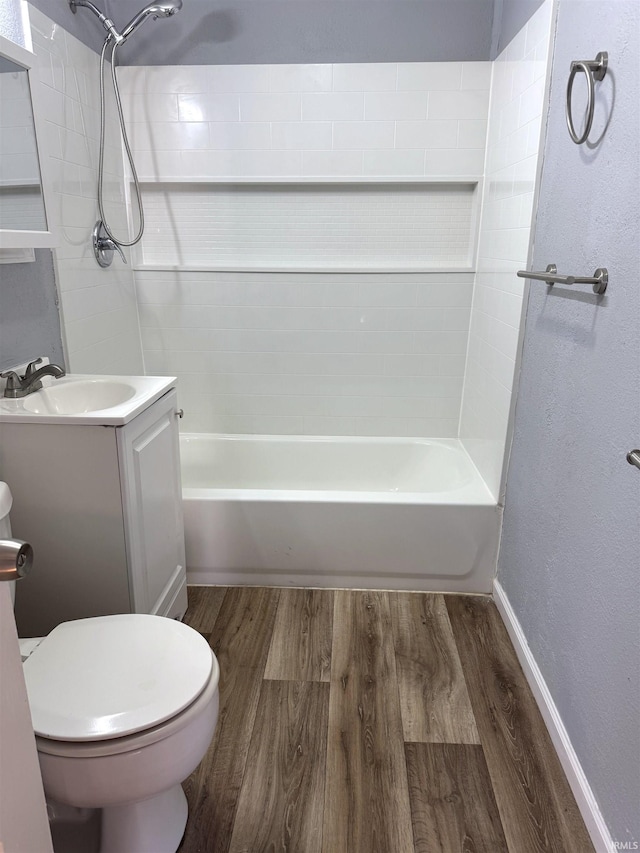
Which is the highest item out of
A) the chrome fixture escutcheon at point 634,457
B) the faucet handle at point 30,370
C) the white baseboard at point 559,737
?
the faucet handle at point 30,370

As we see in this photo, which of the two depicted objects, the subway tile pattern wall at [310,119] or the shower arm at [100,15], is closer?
the shower arm at [100,15]

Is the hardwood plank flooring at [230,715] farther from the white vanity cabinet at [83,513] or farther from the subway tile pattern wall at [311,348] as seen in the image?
the subway tile pattern wall at [311,348]

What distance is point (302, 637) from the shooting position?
1989 mm

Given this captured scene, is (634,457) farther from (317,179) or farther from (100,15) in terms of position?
(100,15)

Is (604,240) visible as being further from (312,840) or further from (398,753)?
(312,840)

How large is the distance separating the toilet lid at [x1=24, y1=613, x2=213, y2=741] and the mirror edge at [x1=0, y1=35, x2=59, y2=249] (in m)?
1.00

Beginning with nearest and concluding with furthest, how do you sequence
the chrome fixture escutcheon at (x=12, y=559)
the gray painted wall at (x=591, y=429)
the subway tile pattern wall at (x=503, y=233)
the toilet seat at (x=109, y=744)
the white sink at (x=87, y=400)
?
the chrome fixture escutcheon at (x=12, y=559) → the toilet seat at (x=109, y=744) → the gray painted wall at (x=591, y=429) → the white sink at (x=87, y=400) → the subway tile pattern wall at (x=503, y=233)

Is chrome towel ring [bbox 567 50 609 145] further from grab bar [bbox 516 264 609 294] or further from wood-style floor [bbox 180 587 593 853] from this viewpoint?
wood-style floor [bbox 180 587 593 853]

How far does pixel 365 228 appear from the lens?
2.61 metres

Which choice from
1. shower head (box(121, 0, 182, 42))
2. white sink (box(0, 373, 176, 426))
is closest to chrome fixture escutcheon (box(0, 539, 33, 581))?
white sink (box(0, 373, 176, 426))

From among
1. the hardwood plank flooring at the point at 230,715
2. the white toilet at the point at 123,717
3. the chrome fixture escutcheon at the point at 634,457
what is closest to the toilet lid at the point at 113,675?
the white toilet at the point at 123,717

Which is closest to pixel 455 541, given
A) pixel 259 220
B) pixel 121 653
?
pixel 121 653

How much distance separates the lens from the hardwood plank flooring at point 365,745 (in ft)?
4.35

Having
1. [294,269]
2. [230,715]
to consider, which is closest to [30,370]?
[230,715]
